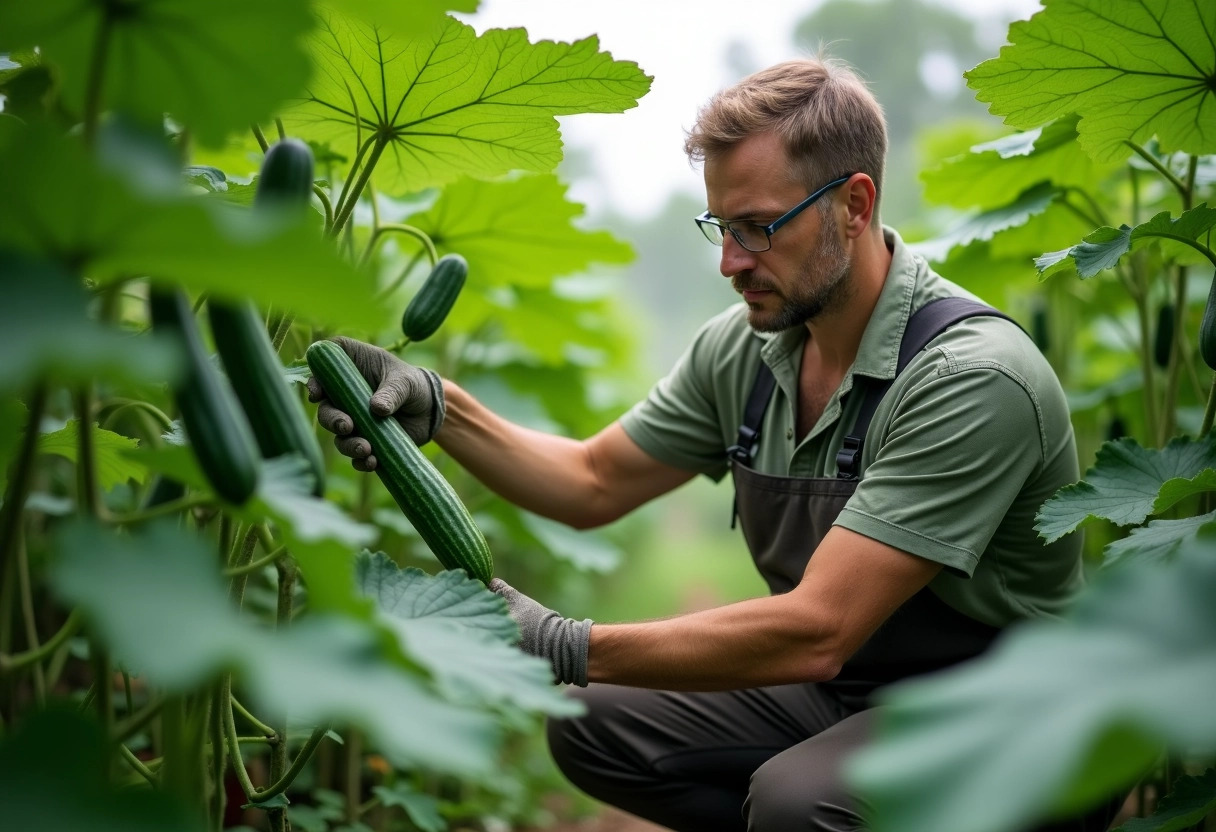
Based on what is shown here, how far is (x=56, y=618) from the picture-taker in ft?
9.23

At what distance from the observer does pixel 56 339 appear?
0.81 metres

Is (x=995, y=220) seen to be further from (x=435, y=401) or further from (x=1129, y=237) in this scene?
(x=435, y=401)

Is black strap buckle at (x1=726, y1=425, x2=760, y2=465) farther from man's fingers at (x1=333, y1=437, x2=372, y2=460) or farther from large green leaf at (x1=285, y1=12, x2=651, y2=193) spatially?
man's fingers at (x1=333, y1=437, x2=372, y2=460)

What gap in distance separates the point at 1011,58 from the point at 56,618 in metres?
2.65

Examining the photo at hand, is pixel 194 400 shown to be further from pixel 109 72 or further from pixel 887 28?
pixel 887 28

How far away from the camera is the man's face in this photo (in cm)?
226

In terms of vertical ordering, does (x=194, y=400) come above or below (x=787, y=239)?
→ below

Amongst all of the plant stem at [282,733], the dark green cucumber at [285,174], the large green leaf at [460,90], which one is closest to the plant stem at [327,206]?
the large green leaf at [460,90]

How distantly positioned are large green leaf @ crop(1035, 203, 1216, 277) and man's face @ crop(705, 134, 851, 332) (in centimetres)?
47

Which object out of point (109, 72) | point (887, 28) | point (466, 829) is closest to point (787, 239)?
point (109, 72)

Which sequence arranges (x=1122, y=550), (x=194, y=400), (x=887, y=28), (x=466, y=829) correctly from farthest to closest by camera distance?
(x=887, y=28), (x=466, y=829), (x=1122, y=550), (x=194, y=400)

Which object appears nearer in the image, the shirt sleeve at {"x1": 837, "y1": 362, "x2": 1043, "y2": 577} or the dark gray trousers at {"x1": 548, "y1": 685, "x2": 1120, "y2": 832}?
the shirt sleeve at {"x1": 837, "y1": 362, "x2": 1043, "y2": 577}

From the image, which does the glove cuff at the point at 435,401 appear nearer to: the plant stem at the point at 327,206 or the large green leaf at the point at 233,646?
the plant stem at the point at 327,206

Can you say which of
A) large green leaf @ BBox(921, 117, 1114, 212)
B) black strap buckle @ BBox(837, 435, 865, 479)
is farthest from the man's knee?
large green leaf @ BBox(921, 117, 1114, 212)
